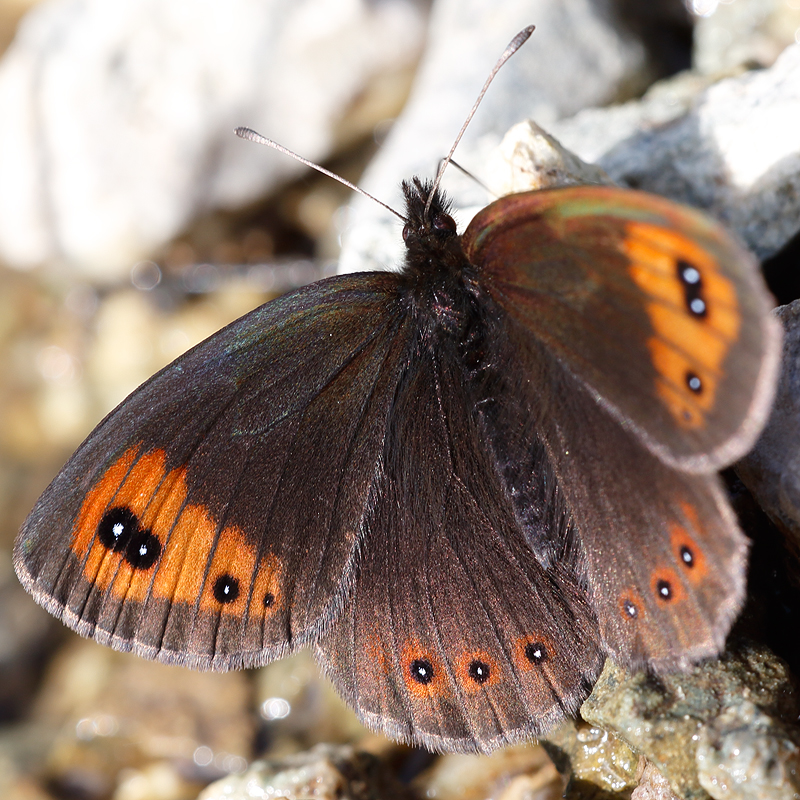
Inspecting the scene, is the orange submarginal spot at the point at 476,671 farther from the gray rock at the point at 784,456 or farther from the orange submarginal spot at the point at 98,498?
the orange submarginal spot at the point at 98,498

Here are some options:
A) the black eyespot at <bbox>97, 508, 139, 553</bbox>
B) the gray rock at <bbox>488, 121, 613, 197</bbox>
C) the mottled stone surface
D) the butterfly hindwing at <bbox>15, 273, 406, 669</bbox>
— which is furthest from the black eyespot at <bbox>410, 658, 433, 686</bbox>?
the gray rock at <bbox>488, 121, 613, 197</bbox>

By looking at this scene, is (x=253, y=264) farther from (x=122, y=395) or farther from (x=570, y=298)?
(x=570, y=298)

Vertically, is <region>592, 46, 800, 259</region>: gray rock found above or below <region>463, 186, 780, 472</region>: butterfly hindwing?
above

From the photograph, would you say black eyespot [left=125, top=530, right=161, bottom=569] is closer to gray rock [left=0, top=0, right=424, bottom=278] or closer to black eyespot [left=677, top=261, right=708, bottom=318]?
black eyespot [left=677, top=261, right=708, bottom=318]

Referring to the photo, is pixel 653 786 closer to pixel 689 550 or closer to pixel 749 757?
pixel 749 757

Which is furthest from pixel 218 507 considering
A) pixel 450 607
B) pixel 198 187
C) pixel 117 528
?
pixel 198 187

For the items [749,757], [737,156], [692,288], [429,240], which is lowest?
[749,757]

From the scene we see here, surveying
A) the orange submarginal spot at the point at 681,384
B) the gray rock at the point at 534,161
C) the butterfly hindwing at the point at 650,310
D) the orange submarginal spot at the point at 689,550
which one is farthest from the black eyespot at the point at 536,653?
the gray rock at the point at 534,161
